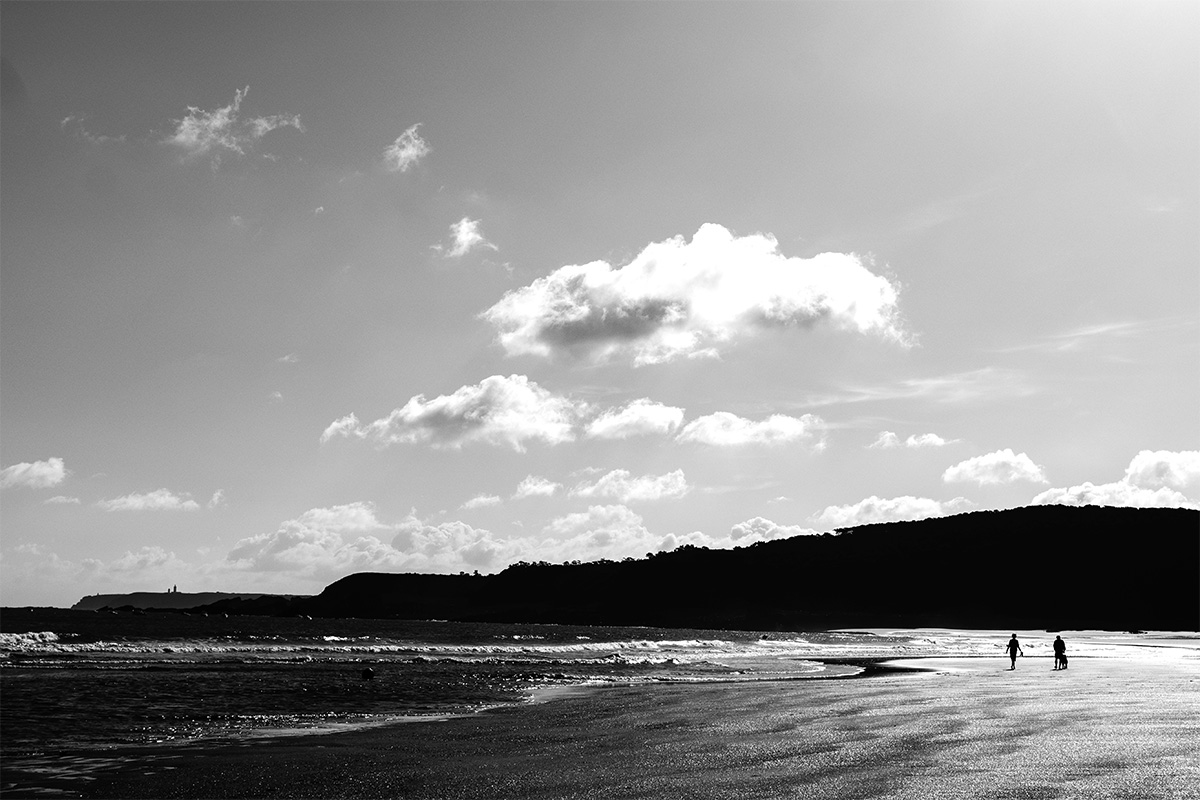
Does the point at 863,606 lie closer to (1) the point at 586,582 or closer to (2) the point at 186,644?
(1) the point at 586,582

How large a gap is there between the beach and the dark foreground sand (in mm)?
39

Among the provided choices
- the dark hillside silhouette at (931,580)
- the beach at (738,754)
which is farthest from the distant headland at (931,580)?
Answer: the beach at (738,754)

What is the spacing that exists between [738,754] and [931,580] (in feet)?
482

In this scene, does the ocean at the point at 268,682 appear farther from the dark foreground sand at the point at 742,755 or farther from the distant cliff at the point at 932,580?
the distant cliff at the point at 932,580

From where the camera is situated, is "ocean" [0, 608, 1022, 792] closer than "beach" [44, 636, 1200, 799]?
No

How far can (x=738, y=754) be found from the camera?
1555 centimetres

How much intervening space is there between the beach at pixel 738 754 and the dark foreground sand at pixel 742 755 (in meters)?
0.04

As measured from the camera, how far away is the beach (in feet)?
41.9

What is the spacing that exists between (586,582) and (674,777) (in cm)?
17801

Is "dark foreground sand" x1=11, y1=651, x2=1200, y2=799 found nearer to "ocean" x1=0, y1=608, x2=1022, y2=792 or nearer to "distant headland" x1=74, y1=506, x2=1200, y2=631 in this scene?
"ocean" x1=0, y1=608, x2=1022, y2=792

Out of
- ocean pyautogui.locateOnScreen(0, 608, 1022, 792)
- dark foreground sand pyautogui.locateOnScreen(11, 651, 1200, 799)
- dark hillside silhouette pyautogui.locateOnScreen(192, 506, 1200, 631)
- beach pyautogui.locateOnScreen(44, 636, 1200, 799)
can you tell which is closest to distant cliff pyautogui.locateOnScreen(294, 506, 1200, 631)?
dark hillside silhouette pyautogui.locateOnScreen(192, 506, 1200, 631)

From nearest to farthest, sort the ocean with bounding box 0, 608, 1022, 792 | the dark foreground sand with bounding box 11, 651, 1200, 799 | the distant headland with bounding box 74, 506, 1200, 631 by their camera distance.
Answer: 1. the dark foreground sand with bounding box 11, 651, 1200, 799
2. the ocean with bounding box 0, 608, 1022, 792
3. the distant headland with bounding box 74, 506, 1200, 631

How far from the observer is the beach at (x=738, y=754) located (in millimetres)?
12781

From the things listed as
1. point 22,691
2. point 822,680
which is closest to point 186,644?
point 22,691
